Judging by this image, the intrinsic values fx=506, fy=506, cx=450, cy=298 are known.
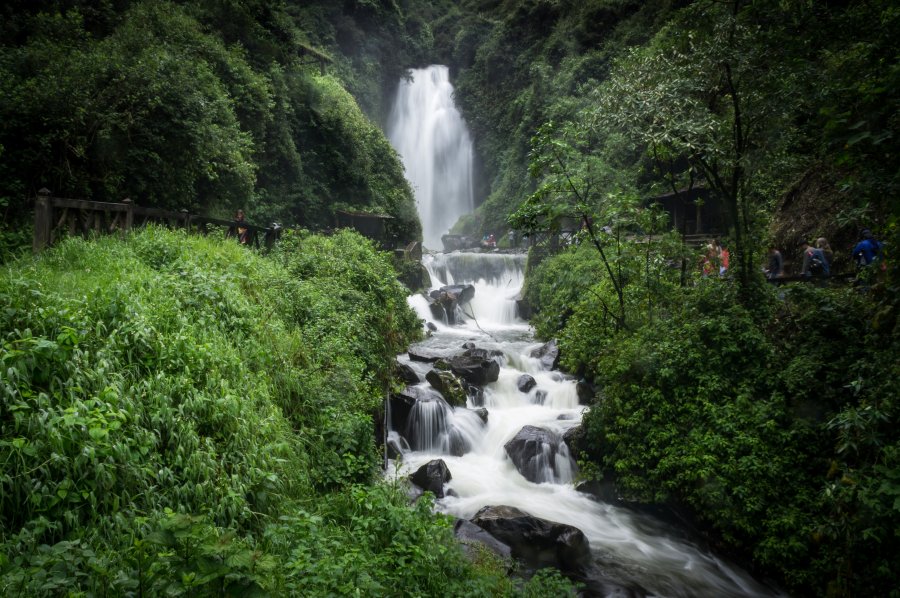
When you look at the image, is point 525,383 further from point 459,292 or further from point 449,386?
point 459,292

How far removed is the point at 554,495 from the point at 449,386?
3624 millimetres

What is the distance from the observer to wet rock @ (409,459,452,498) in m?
8.43

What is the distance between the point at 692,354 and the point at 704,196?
585 inches

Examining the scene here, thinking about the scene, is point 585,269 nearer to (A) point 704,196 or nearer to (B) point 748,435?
(A) point 704,196

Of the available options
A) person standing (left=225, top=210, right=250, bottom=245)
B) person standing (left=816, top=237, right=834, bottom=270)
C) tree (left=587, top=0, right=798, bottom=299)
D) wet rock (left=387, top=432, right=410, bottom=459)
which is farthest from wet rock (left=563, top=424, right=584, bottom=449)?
person standing (left=225, top=210, right=250, bottom=245)

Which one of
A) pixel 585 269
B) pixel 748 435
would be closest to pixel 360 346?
pixel 748 435

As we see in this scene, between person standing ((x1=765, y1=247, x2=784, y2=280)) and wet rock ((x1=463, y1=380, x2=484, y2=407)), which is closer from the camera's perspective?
person standing ((x1=765, y1=247, x2=784, y2=280))

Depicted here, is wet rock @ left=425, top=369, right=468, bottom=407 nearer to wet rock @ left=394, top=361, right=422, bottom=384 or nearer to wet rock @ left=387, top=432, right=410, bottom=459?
wet rock @ left=394, top=361, right=422, bottom=384

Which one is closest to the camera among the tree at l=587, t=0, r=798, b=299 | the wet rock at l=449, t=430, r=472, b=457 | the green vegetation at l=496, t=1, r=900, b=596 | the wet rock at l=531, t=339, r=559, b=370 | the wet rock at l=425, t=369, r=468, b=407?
the green vegetation at l=496, t=1, r=900, b=596

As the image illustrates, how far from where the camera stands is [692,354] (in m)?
8.30

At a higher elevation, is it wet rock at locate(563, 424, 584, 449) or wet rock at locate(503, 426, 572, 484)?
wet rock at locate(563, 424, 584, 449)

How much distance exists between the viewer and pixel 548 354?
14.8 m

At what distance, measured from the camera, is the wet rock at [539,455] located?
31.2 feet

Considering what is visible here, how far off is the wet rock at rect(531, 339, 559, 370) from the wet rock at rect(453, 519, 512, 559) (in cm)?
745
